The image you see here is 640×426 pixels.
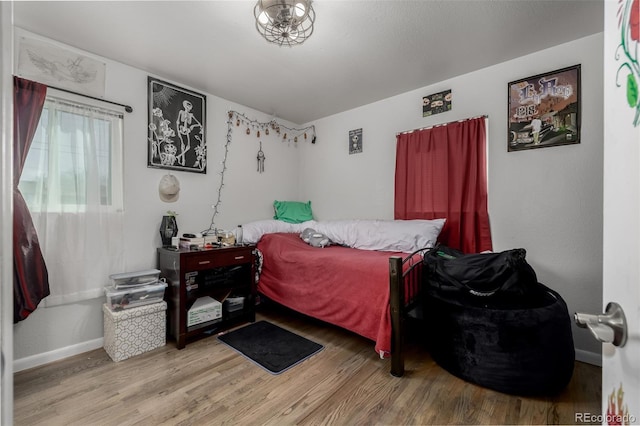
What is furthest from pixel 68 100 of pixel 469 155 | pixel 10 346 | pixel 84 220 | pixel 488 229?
pixel 488 229

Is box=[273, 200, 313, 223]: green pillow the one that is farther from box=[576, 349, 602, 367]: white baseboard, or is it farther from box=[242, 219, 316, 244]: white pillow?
box=[576, 349, 602, 367]: white baseboard

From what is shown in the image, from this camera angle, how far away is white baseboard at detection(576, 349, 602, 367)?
193cm

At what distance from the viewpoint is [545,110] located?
214 centimetres

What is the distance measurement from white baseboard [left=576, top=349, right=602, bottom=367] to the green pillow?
2.83m


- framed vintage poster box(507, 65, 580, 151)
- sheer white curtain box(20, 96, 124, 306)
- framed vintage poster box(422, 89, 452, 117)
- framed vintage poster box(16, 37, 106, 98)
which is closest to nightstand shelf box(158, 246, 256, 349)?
sheer white curtain box(20, 96, 124, 306)

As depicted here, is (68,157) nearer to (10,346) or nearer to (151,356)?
(151,356)

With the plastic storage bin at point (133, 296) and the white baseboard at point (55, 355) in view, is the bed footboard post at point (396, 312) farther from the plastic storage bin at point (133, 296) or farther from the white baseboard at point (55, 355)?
the white baseboard at point (55, 355)

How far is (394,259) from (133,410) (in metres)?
1.73

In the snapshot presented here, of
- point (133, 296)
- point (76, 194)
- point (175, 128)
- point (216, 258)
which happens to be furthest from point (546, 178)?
point (76, 194)

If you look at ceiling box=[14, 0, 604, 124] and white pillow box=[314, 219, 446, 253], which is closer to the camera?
ceiling box=[14, 0, 604, 124]

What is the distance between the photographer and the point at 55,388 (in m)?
1.70

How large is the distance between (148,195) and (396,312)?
93.0 inches

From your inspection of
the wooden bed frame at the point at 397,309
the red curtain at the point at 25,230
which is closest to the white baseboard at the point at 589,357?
the wooden bed frame at the point at 397,309

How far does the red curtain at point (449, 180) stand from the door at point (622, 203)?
2029 mm
